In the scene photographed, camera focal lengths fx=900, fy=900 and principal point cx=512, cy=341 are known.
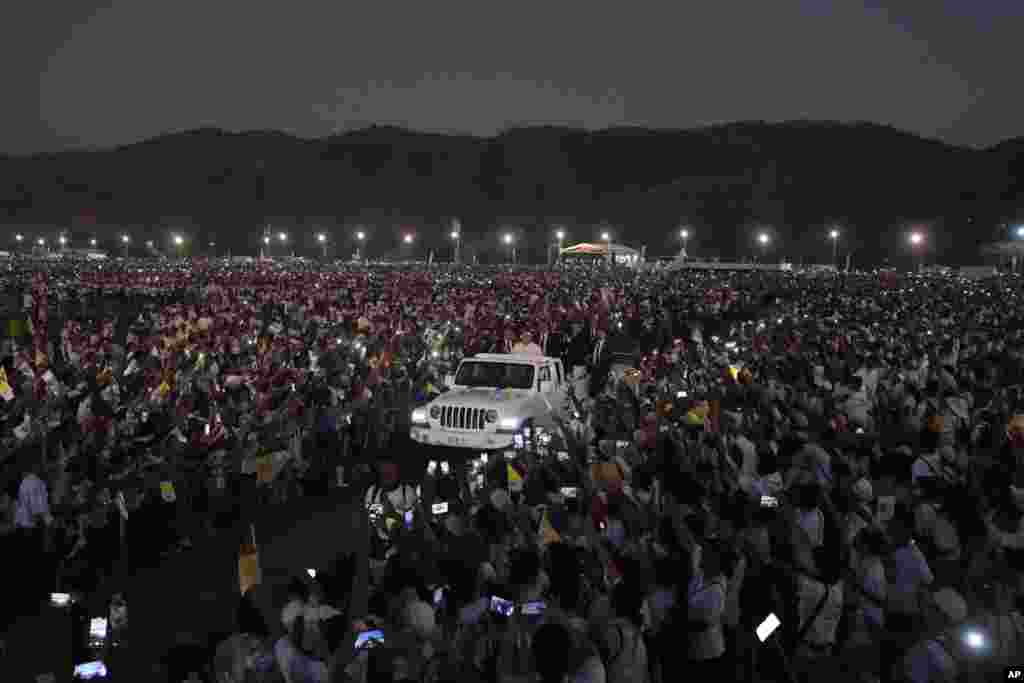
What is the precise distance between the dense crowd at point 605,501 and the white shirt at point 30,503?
0.02 m

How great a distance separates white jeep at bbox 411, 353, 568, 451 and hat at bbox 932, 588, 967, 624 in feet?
Answer: 23.9

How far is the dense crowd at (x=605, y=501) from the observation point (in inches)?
190

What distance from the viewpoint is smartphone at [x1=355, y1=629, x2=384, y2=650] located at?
460cm

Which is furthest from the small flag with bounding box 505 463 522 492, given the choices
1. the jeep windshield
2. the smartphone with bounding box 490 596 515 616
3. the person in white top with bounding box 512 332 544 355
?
the person in white top with bounding box 512 332 544 355

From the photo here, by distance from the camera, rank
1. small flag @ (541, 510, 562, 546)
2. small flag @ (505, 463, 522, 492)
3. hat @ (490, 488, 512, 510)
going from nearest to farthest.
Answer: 1. small flag @ (541, 510, 562, 546)
2. hat @ (490, 488, 512, 510)
3. small flag @ (505, 463, 522, 492)

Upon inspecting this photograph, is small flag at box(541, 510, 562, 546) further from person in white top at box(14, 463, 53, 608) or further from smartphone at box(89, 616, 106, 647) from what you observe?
person in white top at box(14, 463, 53, 608)

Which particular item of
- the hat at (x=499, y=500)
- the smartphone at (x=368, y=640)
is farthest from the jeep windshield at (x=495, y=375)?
the smartphone at (x=368, y=640)

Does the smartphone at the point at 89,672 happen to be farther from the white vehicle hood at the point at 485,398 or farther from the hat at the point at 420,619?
the white vehicle hood at the point at 485,398

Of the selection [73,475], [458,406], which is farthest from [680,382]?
[73,475]

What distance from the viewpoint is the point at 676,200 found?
15038 centimetres

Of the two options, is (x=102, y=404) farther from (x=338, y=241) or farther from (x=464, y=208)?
(x=464, y=208)

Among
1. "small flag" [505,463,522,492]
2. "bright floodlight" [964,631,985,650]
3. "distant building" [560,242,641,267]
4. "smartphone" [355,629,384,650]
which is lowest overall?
"small flag" [505,463,522,492]

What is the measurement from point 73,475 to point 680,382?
9.76 metres

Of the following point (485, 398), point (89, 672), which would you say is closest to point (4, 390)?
point (485, 398)
